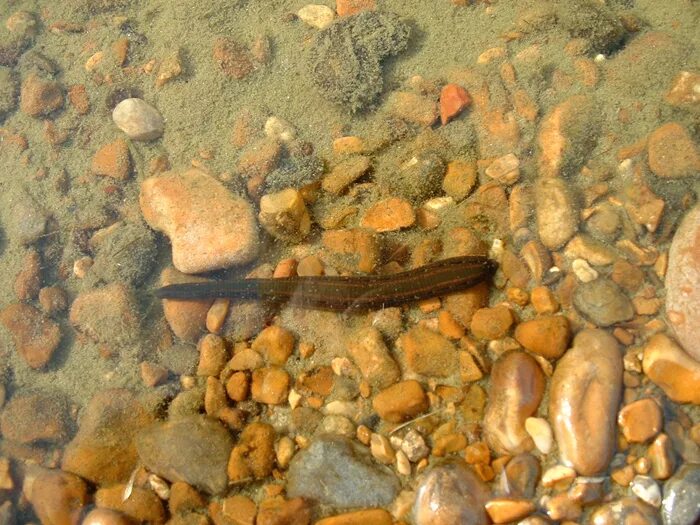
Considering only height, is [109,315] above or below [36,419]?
above

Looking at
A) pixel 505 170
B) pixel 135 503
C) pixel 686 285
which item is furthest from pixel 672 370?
pixel 135 503

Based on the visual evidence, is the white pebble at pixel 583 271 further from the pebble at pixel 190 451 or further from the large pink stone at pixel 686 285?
the pebble at pixel 190 451

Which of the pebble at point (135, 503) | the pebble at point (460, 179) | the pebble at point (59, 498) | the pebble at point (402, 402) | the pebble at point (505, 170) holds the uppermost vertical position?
the pebble at point (505, 170)

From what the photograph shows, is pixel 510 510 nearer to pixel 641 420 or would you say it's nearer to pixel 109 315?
pixel 641 420

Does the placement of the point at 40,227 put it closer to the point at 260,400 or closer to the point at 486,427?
the point at 260,400

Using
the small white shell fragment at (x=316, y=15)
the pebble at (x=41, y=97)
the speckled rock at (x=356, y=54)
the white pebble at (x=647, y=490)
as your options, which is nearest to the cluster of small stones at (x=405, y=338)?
the white pebble at (x=647, y=490)

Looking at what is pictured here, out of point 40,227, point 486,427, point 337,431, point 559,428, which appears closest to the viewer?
point 559,428

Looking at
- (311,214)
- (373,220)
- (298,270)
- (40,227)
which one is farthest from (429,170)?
(40,227)
